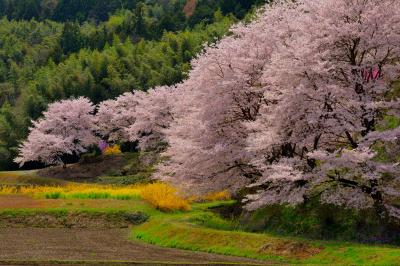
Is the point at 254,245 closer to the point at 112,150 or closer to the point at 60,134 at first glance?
the point at 60,134

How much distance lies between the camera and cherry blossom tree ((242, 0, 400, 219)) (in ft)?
87.6

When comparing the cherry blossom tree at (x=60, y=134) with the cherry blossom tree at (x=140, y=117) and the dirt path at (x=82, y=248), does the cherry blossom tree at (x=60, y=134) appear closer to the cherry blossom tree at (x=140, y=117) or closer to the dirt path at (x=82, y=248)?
the cherry blossom tree at (x=140, y=117)

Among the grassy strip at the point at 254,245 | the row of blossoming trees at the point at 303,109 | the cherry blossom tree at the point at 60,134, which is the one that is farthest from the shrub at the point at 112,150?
the grassy strip at the point at 254,245

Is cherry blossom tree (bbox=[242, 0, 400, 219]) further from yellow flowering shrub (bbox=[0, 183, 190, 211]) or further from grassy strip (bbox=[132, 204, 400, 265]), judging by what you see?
yellow flowering shrub (bbox=[0, 183, 190, 211])

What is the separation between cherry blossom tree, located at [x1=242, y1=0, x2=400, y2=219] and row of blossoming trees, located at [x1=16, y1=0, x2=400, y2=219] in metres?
0.05

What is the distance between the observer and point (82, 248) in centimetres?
2969

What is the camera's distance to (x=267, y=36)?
34750mm

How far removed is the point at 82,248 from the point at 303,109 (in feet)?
42.4

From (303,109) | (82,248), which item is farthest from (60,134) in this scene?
(303,109)

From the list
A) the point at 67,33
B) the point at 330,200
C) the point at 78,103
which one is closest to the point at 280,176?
the point at 330,200

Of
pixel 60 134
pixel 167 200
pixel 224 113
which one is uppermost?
pixel 224 113

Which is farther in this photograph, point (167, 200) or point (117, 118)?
point (117, 118)

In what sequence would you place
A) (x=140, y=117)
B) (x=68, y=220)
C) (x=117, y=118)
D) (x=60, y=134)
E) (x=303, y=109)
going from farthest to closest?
(x=117, y=118) < (x=60, y=134) < (x=140, y=117) < (x=68, y=220) < (x=303, y=109)

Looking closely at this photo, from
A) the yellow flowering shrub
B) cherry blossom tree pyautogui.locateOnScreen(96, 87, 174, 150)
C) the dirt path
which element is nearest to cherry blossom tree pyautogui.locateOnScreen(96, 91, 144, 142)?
cherry blossom tree pyautogui.locateOnScreen(96, 87, 174, 150)
